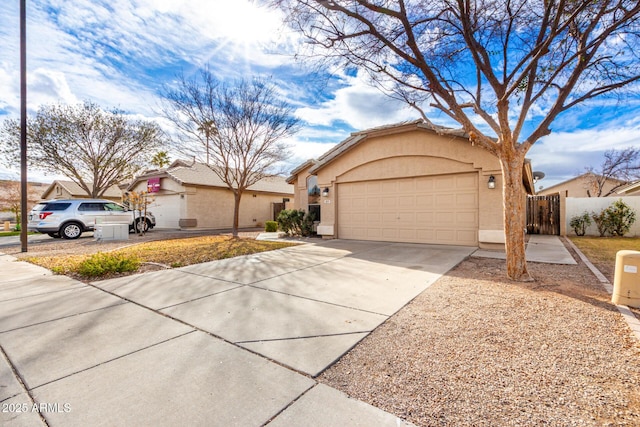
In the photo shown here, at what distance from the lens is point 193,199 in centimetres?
1883

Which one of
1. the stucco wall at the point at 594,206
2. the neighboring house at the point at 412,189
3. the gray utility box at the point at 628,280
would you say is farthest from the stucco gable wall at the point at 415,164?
the stucco wall at the point at 594,206

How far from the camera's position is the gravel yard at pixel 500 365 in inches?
78.9

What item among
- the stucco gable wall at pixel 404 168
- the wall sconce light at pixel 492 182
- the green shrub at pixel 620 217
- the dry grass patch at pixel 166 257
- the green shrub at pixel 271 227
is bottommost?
the dry grass patch at pixel 166 257

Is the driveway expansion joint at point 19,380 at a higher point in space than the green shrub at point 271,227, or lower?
lower

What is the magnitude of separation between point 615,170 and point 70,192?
171 feet

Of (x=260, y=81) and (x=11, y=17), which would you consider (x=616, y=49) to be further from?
(x=11, y=17)

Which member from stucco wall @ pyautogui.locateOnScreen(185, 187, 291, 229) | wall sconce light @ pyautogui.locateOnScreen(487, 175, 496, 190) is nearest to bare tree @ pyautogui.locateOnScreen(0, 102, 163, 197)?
stucco wall @ pyautogui.locateOnScreen(185, 187, 291, 229)

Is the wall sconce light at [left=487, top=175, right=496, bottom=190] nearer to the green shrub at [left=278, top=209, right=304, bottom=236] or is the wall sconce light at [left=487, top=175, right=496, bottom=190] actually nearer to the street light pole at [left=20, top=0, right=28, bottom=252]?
the green shrub at [left=278, top=209, right=304, bottom=236]

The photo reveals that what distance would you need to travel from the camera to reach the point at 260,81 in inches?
474

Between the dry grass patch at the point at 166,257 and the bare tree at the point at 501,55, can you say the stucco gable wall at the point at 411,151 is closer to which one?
the bare tree at the point at 501,55

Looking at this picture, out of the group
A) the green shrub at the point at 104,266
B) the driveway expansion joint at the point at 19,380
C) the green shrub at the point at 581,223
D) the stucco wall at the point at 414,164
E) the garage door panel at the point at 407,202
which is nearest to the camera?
the driveway expansion joint at the point at 19,380

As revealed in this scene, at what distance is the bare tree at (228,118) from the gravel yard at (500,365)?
10.7 m

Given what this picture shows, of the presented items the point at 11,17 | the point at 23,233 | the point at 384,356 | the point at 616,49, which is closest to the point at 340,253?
the point at 384,356

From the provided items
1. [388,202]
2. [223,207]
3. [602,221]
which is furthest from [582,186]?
[223,207]
